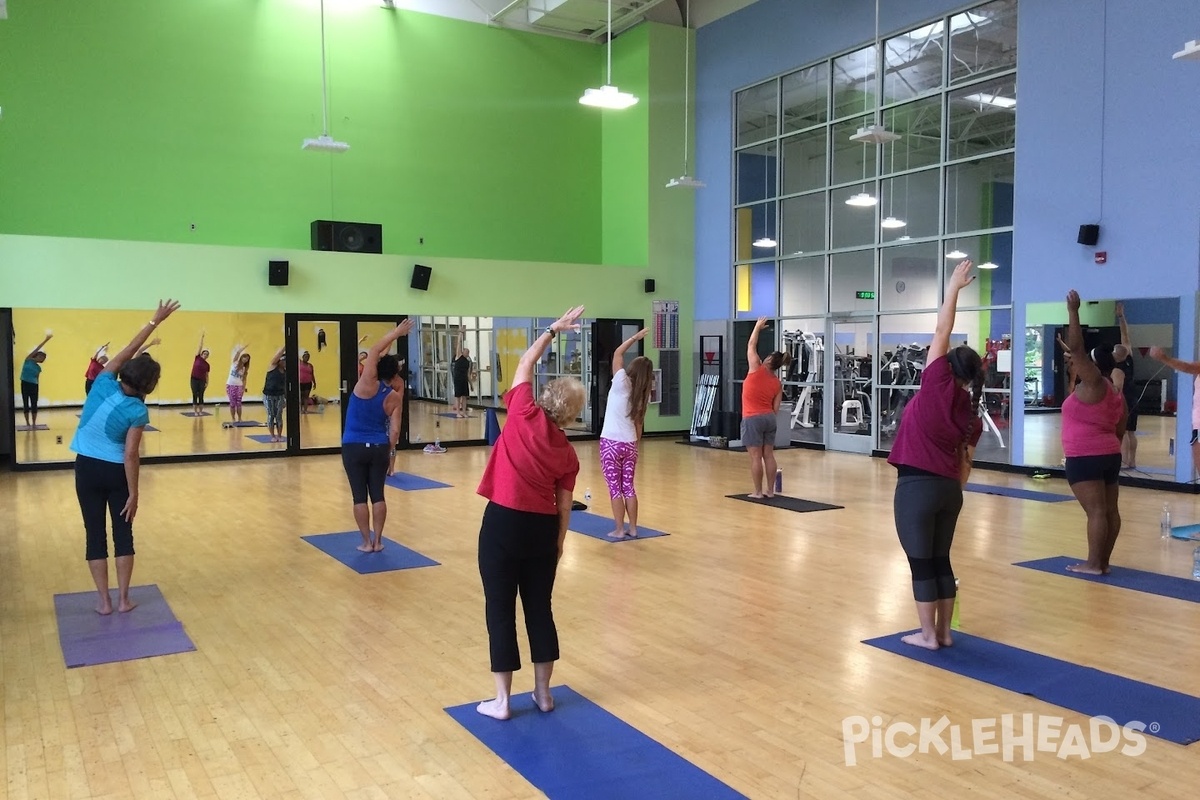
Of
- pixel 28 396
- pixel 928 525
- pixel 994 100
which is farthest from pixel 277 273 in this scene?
pixel 928 525

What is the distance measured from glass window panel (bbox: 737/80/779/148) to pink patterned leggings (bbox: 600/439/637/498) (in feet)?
27.0

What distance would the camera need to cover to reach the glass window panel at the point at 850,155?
12000 mm

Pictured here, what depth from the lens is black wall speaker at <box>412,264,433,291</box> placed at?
12.2 m

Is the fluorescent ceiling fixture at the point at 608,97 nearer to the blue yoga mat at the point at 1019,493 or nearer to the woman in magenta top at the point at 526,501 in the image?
the blue yoga mat at the point at 1019,493

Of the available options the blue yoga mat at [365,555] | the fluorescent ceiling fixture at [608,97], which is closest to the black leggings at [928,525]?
the blue yoga mat at [365,555]

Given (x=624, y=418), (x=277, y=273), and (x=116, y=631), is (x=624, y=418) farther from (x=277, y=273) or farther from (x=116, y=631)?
(x=277, y=273)

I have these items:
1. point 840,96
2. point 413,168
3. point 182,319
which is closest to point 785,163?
point 840,96

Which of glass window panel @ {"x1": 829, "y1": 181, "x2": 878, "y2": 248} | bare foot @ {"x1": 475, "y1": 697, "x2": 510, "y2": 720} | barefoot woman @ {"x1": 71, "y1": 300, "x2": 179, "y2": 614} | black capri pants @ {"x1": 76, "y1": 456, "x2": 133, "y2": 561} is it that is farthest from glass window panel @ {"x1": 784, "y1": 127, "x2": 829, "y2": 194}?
bare foot @ {"x1": 475, "y1": 697, "x2": 510, "y2": 720}

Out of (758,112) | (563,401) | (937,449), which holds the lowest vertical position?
(937,449)

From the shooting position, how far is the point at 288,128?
41.1 ft

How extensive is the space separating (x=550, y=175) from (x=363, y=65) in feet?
10.2

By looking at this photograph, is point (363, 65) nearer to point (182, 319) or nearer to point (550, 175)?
point (550, 175)

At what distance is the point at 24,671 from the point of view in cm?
389

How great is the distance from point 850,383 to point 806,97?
392 centimetres
